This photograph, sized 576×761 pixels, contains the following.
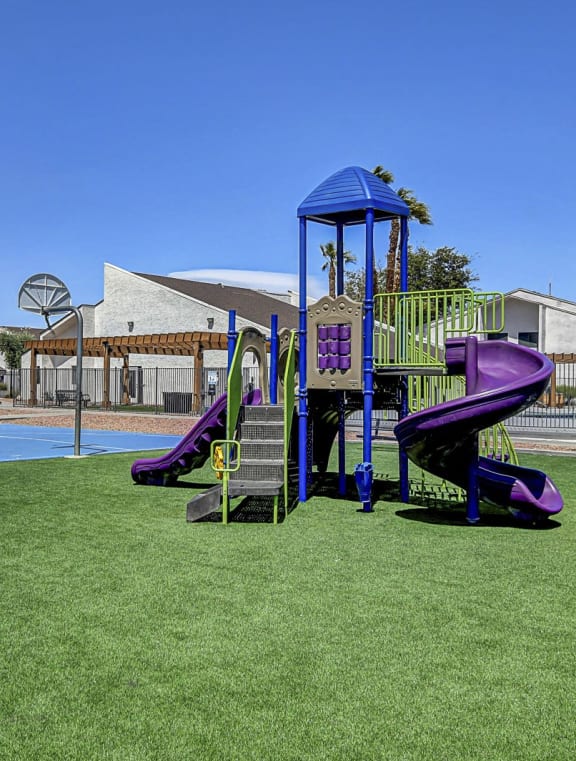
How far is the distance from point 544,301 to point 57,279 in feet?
110

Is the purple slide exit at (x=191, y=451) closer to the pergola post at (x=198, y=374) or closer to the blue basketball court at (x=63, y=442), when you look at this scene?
the blue basketball court at (x=63, y=442)

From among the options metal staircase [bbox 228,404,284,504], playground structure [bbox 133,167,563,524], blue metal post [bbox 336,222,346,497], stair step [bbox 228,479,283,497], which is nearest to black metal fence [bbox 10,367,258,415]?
blue metal post [bbox 336,222,346,497]

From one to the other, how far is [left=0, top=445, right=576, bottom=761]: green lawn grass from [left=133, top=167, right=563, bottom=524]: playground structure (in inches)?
28.9

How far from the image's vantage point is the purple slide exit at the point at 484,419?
821cm

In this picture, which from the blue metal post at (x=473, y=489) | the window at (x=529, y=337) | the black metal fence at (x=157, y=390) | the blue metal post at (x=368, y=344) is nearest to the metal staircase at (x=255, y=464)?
the blue metal post at (x=368, y=344)

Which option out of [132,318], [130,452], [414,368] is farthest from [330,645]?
[132,318]

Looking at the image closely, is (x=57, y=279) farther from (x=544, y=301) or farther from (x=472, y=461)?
(x=544, y=301)

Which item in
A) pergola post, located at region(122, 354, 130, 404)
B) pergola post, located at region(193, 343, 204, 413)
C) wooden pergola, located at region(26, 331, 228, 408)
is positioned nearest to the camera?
pergola post, located at region(193, 343, 204, 413)

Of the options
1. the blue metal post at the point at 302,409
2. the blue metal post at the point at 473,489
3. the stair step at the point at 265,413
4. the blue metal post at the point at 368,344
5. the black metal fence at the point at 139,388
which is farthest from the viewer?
the black metal fence at the point at 139,388

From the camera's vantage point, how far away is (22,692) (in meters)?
3.98

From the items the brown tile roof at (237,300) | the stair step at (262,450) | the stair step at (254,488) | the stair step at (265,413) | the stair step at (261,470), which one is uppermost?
the brown tile roof at (237,300)

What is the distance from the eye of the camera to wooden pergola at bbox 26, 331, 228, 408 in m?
33.5

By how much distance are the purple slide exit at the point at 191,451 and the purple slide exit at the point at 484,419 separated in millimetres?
2660

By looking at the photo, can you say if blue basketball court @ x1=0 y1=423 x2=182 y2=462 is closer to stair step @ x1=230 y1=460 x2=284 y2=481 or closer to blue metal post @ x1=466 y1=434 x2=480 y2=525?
stair step @ x1=230 y1=460 x2=284 y2=481
